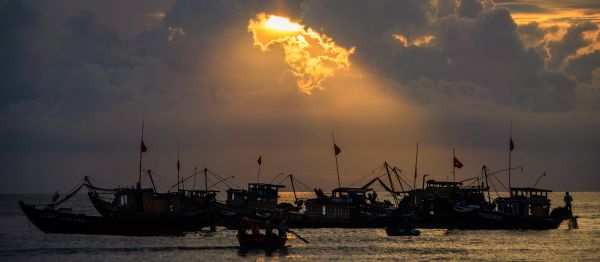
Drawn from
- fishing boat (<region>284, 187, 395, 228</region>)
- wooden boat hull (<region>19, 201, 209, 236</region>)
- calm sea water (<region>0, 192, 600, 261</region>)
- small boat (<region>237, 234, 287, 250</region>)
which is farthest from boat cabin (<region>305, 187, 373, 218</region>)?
small boat (<region>237, 234, 287, 250</region>)

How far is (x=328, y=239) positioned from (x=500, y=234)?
19871mm

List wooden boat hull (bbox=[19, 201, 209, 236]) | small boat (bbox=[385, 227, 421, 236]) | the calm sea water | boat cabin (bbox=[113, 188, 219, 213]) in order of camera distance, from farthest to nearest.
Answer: small boat (bbox=[385, 227, 421, 236])
boat cabin (bbox=[113, 188, 219, 213])
wooden boat hull (bbox=[19, 201, 209, 236])
the calm sea water

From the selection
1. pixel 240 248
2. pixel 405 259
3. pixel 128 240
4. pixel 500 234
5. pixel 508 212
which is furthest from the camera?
pixel 508 212

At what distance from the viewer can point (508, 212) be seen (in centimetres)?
10838

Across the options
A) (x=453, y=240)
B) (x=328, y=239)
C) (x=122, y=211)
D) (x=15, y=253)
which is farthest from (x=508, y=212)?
(x=15, y=253)

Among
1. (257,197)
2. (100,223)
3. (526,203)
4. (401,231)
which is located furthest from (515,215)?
(100,223)

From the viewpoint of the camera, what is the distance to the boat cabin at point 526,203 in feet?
351

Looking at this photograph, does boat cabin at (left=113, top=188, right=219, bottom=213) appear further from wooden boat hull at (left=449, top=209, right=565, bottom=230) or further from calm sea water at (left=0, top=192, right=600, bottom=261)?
wooden boat hull at (left=449, top=209, right=565, bottom=230)

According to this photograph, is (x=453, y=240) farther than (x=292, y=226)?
No

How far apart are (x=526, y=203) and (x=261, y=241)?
136 ft

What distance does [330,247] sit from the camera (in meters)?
86.2

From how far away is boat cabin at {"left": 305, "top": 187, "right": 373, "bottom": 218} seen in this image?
4195 inches

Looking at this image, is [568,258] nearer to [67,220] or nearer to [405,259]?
[405,259]

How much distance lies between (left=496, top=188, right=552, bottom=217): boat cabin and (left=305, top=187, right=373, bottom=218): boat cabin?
16.8 meters
